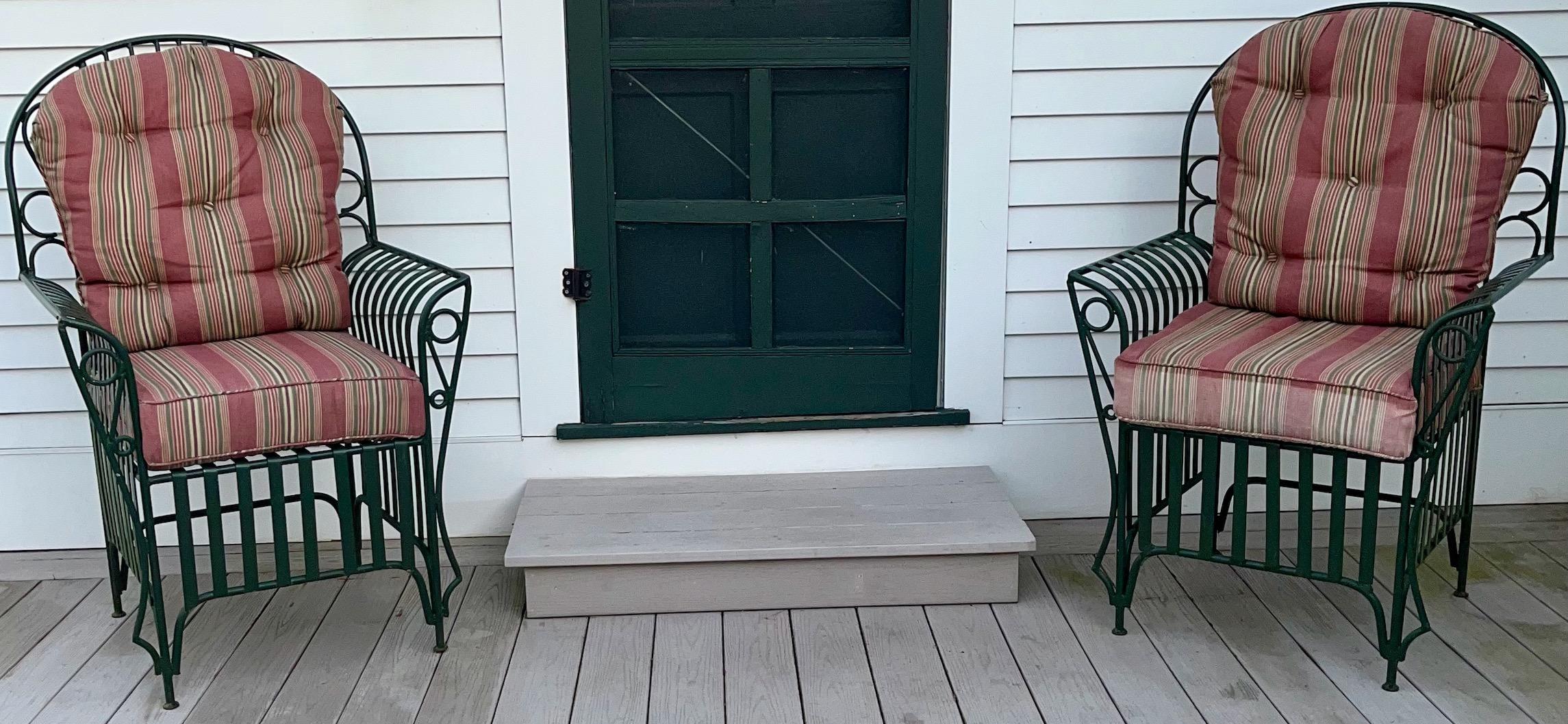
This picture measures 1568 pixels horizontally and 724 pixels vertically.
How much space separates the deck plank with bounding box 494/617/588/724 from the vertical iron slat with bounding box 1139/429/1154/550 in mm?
1122

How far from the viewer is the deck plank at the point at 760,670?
93.3 inches

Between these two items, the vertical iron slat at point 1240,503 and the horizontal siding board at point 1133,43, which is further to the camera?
the horizontal siding board at point 1133,43

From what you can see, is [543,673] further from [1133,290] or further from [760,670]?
[1133,290]

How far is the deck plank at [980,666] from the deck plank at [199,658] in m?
1.39

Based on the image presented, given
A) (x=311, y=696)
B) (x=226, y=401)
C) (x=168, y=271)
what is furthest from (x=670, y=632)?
(x=168, y=271)

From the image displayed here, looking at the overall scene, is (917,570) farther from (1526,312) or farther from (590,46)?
(1526,312)

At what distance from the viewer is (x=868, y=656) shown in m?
2.57

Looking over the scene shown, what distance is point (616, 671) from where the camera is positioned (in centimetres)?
253

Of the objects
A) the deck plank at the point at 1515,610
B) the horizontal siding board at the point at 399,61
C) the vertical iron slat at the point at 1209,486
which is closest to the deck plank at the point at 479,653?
the horizontal siding board at the point at 399,61

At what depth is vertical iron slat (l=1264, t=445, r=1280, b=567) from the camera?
8.04ft

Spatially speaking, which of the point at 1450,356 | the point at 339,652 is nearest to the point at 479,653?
the point at 339,652

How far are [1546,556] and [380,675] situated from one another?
2571mm

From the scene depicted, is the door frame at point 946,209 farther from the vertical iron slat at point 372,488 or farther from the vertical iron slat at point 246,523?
the vertical iron slat at point 246,523

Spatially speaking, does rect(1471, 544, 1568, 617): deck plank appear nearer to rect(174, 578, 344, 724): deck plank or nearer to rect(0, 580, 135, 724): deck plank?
rect(174, 578, 344, 724): deck plank
